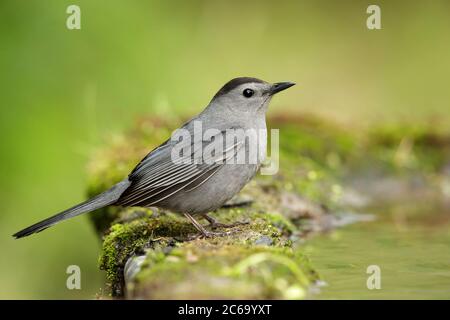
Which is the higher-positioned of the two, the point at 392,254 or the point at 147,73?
the point at 147,73

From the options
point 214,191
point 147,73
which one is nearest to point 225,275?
point 214,191

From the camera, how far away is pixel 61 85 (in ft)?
35.9

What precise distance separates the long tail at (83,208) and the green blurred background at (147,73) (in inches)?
107

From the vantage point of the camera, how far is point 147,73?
1160 centimetres

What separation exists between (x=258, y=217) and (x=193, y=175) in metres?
0.72

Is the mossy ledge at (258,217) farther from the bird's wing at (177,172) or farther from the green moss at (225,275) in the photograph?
the bird's wing at (177,172)

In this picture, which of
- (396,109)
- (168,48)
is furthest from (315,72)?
(168,48)

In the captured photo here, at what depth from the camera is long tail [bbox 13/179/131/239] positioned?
4.94m

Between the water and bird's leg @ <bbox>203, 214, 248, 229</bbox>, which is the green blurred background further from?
bird's leg @ <bbox>203, 214, 248, 229</bbox>

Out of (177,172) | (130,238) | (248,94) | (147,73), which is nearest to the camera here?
(130,238)

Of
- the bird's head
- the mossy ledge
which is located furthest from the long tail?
the bird's head

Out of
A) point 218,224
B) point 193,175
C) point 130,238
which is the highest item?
point 193,175

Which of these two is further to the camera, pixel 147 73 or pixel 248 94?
pixel 147 73

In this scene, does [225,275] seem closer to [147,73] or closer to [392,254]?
[392,254]
